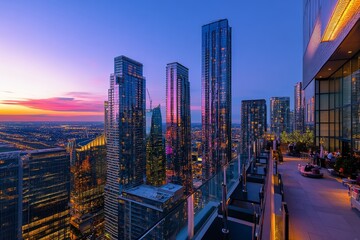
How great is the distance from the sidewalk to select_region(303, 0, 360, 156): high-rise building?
396 cm

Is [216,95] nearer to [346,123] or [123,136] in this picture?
[123,136]

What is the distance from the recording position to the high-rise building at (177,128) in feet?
146

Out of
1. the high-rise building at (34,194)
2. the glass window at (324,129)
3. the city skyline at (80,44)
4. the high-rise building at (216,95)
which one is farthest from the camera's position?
the high-rise building at (216,95)

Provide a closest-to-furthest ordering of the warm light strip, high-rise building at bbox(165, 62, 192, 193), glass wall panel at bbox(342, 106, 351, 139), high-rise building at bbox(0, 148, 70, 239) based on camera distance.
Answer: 1. the warm light strip
2. glass wall panel at bbox(342, 106, 351, 139)
3. high-rise building at bbox(0, 148, 70, 239)
4. high-rise building at bbox(165, 62, 192, 193)

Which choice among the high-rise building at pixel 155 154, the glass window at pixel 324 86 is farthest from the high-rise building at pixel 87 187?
the glass window at pixel 324 86

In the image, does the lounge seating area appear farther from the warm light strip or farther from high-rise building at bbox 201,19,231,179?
high-rise building at bbox 201,19,231,179

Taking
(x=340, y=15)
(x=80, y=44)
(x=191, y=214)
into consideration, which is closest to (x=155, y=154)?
(x=80, y=44)

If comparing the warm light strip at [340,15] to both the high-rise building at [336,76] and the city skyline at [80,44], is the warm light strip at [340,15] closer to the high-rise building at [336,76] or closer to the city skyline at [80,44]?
the high-rise building at [336,76]

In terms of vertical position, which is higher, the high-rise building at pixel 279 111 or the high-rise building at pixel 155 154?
the high-rise building at pixel 279 111

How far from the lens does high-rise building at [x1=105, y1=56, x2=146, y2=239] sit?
34219mm

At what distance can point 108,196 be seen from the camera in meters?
34.7

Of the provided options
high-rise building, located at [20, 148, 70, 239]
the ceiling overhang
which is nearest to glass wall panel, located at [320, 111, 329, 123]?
the ceiling overhang

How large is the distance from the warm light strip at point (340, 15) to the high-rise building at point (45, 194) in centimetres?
3030

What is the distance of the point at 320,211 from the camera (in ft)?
12.3
